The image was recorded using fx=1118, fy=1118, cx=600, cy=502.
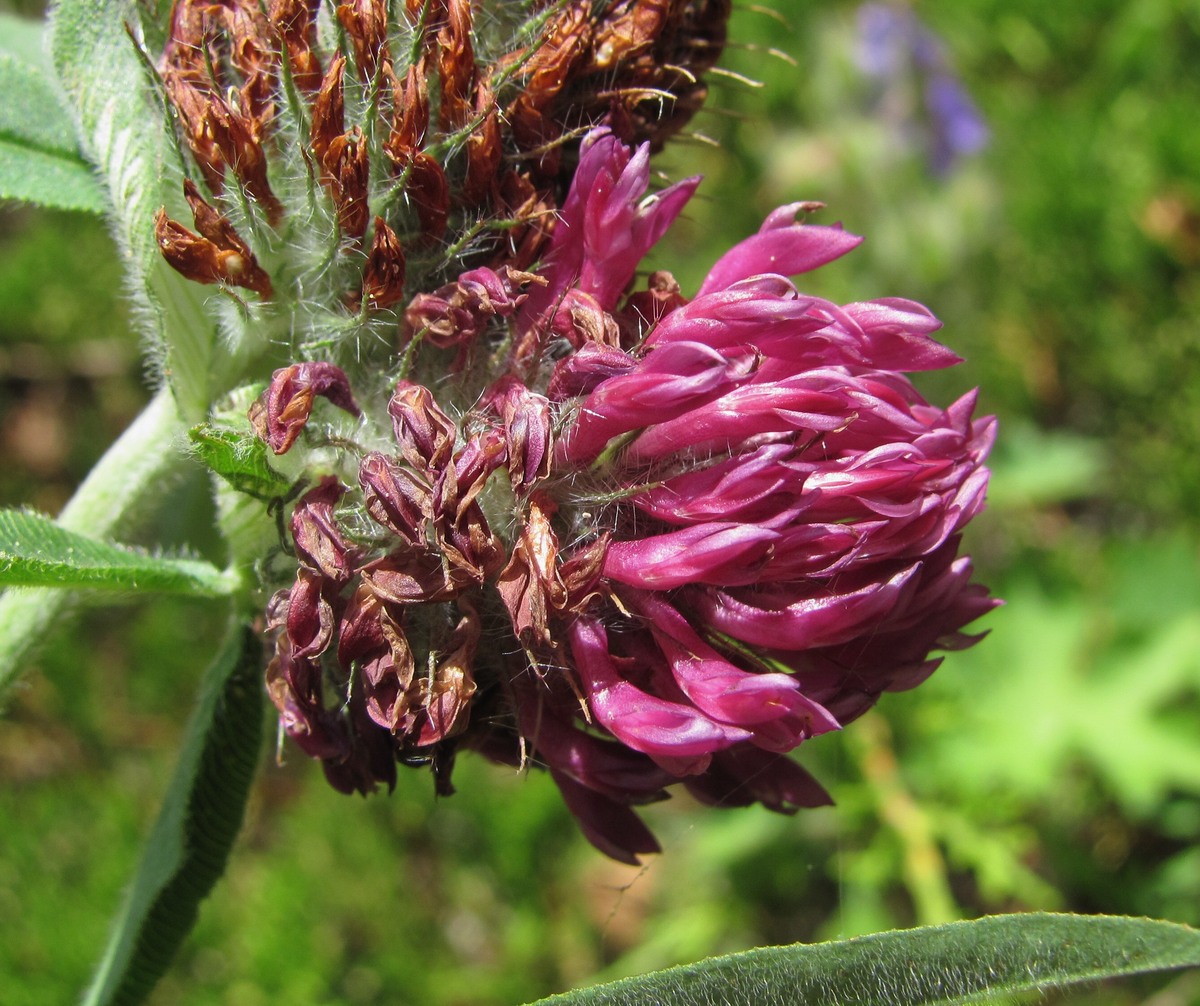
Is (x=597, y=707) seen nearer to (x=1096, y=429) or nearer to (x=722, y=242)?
(x=722, y=242)

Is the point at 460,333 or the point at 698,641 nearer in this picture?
the point at 698,641

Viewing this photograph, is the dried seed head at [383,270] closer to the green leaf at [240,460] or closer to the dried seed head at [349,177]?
the dried seed head at [349,177]

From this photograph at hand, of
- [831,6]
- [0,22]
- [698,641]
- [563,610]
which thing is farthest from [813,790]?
[831,6]

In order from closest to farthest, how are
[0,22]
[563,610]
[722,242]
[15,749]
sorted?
[563,610] < [0,22] < [15,749] < [722,242]

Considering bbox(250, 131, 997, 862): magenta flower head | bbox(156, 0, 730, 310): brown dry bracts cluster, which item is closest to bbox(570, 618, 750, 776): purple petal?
bbox(250, 131, 997, 862): magenta flower head

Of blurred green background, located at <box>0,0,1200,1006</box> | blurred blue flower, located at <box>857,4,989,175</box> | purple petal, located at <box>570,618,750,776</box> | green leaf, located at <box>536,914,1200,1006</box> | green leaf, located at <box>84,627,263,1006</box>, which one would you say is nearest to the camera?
green leaf, located at <box>536,914,1200,1006</box>

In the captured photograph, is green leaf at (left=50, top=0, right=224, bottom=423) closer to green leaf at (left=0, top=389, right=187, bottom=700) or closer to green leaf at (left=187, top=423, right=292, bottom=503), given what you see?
green leaf at (left=0, top=389, right=187, bottom=700)
